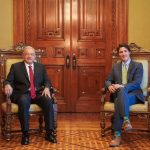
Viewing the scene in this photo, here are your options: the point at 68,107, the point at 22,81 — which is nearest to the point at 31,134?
the point at 22,81

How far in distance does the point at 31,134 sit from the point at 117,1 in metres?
2.52

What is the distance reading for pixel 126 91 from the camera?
3.93 metres

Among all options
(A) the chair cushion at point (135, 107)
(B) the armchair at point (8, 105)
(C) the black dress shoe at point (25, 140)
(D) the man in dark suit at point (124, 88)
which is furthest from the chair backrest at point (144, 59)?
(C) the black dress shoe at point (25, 140)

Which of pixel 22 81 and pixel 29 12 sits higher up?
pixel 29 12

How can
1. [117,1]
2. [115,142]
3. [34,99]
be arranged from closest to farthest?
1. [115,142]
2. [34,99]
3. [117,1]

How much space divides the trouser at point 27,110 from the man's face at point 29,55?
1.39 ft

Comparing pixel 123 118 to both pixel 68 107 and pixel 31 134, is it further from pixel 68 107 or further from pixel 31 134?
pixel 68 107

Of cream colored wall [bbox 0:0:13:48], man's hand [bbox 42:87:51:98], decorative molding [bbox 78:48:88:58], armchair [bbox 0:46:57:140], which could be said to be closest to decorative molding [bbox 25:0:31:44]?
cream colored wall [bbox 0:0:13:48]

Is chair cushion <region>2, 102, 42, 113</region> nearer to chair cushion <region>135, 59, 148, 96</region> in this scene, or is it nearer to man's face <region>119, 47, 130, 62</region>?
man's face <region>119, 47, 130, 62</region>

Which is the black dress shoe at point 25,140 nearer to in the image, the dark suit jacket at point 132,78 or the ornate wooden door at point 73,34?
the dark suit jacket at point 132,78

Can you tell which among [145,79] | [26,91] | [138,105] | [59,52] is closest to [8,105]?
[26,91]

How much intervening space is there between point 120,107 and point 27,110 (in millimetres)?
992

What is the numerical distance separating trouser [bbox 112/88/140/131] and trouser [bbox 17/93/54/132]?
686 mm

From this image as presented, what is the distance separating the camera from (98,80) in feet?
18.5
